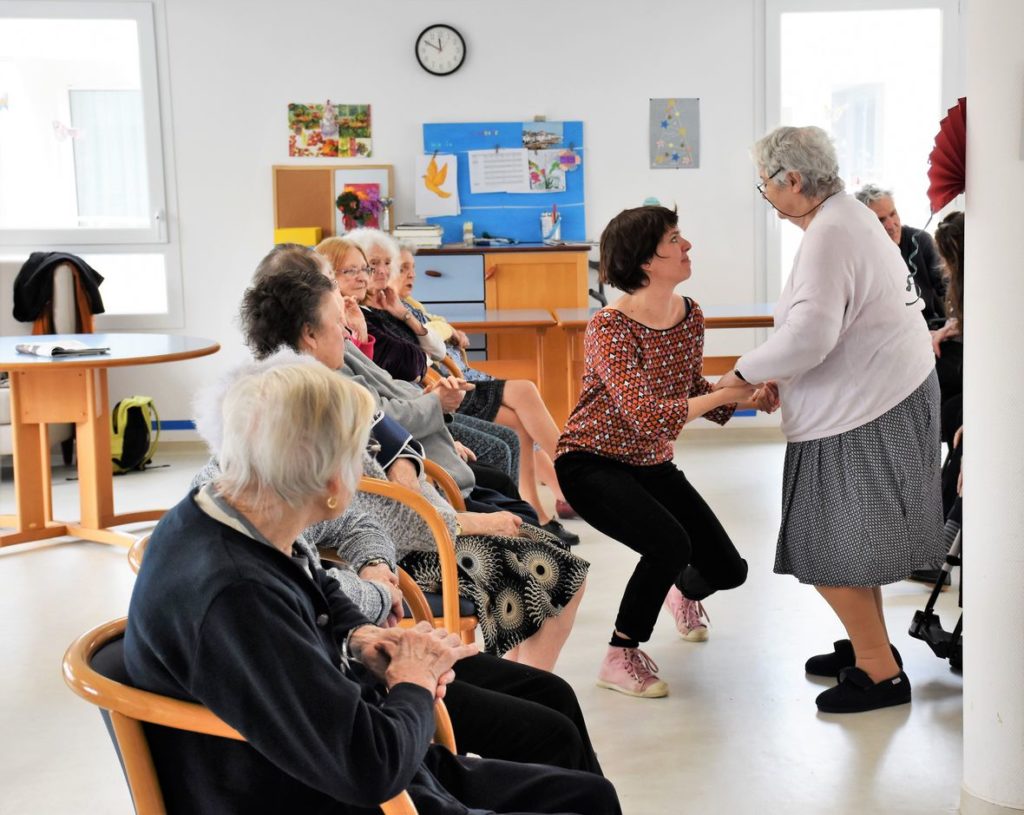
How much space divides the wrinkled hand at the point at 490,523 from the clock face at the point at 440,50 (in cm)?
450

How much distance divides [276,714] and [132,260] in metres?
6.01

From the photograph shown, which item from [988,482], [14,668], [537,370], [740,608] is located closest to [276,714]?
[988,482]

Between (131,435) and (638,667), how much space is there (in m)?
3.96

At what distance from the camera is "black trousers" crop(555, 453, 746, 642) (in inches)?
115

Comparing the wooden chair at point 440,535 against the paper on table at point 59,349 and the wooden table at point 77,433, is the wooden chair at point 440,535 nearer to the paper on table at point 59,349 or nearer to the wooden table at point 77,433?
the wooden table at point 77,433

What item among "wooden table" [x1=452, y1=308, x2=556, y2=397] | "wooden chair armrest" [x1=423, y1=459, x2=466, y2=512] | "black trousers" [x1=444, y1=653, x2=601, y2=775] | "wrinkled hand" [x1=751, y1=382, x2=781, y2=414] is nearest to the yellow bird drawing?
"wooden table" [x1=452, y1=308, x2=556, y2=397]

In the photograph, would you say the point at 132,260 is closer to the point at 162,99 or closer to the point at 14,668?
the point at 162,99

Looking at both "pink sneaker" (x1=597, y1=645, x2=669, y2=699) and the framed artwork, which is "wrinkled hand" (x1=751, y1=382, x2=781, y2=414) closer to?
"pink sneaker" (x1=597, y1=645, x2=669, y2=699)

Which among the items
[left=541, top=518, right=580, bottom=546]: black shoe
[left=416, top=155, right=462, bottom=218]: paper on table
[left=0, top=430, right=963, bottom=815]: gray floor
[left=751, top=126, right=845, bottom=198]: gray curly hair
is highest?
[left=416, top=155, right=462, bottom=218]: paper on table

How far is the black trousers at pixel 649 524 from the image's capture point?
2918 mm

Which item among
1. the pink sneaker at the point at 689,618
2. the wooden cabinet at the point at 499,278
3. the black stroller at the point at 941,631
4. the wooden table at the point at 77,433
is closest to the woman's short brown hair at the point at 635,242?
the pink sneaker at the point at 689,618

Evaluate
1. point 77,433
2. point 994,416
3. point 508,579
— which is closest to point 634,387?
point 508,579

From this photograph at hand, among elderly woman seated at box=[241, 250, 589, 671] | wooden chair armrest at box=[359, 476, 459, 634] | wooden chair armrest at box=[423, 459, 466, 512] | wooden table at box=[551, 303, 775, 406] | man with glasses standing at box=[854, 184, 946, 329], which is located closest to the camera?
wooden chair armrest at box=[359, 476, 459, 634]

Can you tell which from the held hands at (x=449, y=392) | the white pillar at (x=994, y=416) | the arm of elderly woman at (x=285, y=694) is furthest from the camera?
the held hands at (x=449, y=392)
